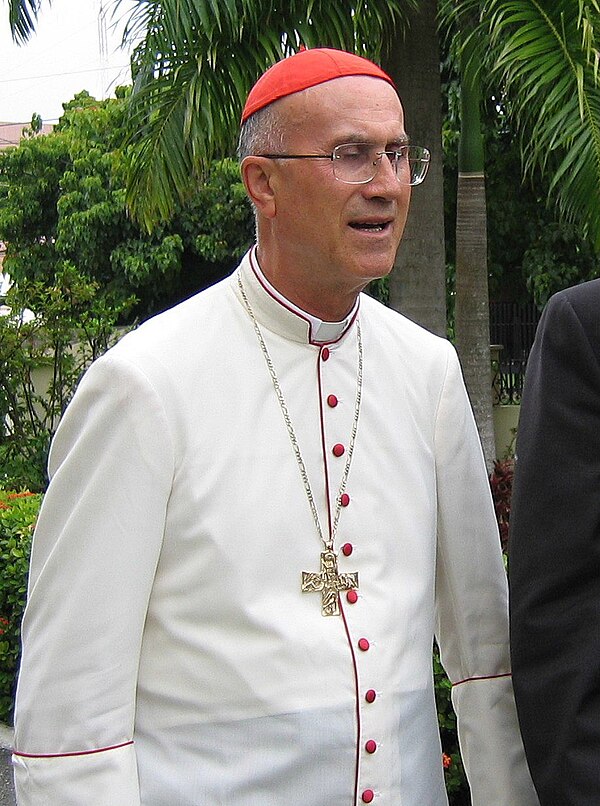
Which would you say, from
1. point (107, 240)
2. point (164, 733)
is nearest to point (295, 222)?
point (164, 733)

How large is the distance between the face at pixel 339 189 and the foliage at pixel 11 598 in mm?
3873

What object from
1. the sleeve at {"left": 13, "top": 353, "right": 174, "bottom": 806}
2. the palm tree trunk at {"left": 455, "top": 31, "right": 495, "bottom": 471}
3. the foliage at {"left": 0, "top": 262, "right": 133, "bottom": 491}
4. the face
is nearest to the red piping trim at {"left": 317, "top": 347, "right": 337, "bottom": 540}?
the face

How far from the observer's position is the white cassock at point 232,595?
1856 millimetres

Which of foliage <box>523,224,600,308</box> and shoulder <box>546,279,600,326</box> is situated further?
foliage <box>523,224,600,308</box>

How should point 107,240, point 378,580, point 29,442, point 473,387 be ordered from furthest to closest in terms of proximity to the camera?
1. point 107,240
2. point 29,442
3. point 473,387
4. point 378,580

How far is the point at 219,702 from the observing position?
6.23 feet

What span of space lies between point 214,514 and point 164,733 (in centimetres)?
37

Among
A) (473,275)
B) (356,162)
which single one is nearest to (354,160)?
(356,162)

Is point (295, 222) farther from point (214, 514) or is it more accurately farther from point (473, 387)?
point (473, 387)

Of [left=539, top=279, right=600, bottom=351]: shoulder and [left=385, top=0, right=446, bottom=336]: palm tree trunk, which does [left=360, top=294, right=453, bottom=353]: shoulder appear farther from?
[left=385, top=0, right=446, bottom=336]: palm tree trunk

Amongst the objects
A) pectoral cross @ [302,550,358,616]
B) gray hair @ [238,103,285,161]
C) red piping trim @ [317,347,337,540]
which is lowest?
pectoral cross @ [302,550,358,616]

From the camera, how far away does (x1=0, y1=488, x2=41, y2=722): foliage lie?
5.55 meters

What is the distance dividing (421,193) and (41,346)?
506cm

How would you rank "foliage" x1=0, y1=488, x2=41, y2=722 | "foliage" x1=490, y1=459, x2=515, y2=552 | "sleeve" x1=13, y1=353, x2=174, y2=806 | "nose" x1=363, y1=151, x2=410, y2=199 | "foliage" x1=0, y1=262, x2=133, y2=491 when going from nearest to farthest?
"sleeve" x1=13, y1=353, x2=174, y2=806 → "nose" x1=363, y1=151, x2=410, y2=199 → "foliage" x1=0, y1=488, x2=41, y2=722 → "foliage" x1=490, y1=459, x2=515, y2=552 → "foliage" x1=0, y1=262, x2=133, y2=491
